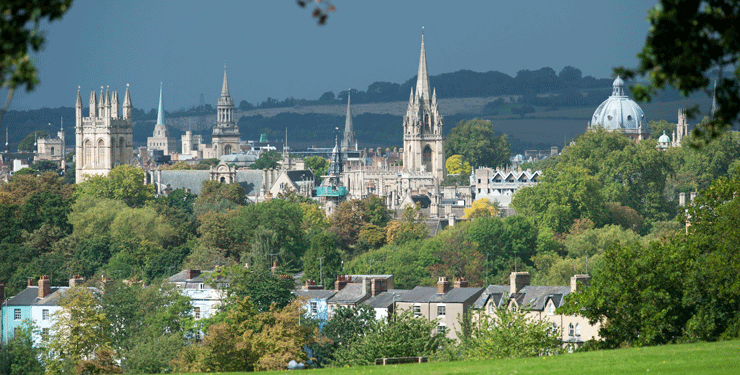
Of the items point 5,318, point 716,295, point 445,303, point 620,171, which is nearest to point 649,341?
point 716,295

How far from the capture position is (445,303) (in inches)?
2124

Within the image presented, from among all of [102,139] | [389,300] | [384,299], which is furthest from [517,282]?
[102,139]

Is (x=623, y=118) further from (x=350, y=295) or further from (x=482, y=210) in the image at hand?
(x=350, y=295)

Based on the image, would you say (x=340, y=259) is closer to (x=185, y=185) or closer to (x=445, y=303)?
(x=445, y=303)

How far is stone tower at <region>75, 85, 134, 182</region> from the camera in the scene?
143 meters

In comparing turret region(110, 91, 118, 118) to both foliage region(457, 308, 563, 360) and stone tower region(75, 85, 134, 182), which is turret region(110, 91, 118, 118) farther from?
foliage region(457, 308, 563, 360)

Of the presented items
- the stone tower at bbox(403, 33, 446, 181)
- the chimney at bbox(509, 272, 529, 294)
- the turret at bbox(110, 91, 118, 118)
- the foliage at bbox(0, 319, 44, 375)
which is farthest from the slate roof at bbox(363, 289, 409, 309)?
the stone tower at bbox(403, 33, 446, 181)

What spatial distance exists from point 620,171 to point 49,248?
1865 inches

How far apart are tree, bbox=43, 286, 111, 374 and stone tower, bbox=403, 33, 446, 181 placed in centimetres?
11316

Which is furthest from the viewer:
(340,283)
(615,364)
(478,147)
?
(478,147)

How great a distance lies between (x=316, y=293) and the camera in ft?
197

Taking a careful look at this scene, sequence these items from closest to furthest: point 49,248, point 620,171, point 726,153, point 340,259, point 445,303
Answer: point 445,303 < point 340,259 < point 49,248 < point 620,171 < point 726,153

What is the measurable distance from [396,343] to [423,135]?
129 meters

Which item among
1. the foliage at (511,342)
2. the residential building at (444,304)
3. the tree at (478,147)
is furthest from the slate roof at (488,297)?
the tree at (478,147)
